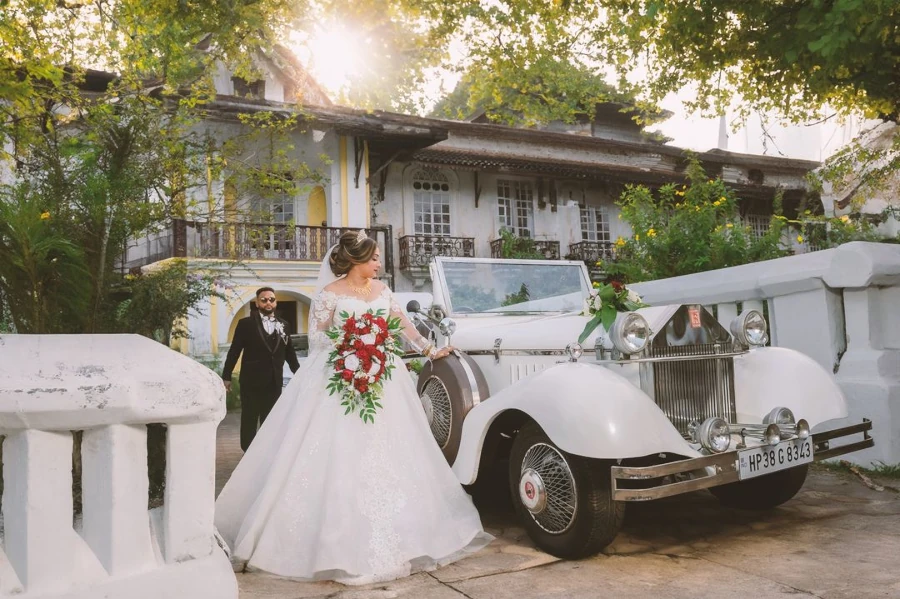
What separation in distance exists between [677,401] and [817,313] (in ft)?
8.86

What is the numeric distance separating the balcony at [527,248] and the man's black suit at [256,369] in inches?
534

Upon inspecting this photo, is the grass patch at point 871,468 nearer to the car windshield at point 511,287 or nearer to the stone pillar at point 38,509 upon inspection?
the car windshield at point 511,287

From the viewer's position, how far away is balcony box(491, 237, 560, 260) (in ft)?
65.0

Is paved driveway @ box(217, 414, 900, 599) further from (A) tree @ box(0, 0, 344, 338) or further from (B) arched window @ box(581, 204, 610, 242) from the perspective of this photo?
(B) arched window @ box(581, 204, 610, 242)

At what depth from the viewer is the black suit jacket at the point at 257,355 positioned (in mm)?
6445

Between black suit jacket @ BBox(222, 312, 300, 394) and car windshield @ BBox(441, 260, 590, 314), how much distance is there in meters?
1.96

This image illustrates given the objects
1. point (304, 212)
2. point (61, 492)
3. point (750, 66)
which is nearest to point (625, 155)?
point (304, 212)

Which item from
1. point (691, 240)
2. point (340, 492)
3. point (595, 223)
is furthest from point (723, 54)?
point (595, 223)

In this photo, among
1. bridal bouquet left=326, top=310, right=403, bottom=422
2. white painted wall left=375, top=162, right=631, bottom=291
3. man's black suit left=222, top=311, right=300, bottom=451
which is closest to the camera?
bridal bouquet left=326, top=310, right=403, bottom=422

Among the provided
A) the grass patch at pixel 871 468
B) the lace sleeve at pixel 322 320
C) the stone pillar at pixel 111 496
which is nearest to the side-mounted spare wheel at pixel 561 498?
the lace sleeve at pixel 322 320

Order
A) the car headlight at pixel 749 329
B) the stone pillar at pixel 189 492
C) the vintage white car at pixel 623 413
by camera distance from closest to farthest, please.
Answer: the stone pillar at pixel 189 492 → the vintage white car at pixel 623 413 → the car headlight at pixel 749 329

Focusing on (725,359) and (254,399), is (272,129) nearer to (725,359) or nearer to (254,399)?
(254,399)

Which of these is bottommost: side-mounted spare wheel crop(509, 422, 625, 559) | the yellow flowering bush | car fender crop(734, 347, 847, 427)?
side-mounted spare wheel crop(509, 422, 625, 559)

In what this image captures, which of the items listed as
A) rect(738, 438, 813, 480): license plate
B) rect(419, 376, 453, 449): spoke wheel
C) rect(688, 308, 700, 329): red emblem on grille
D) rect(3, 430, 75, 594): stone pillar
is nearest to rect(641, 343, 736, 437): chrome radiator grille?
rect(688, 308, 700, 329): red emblem on grille
